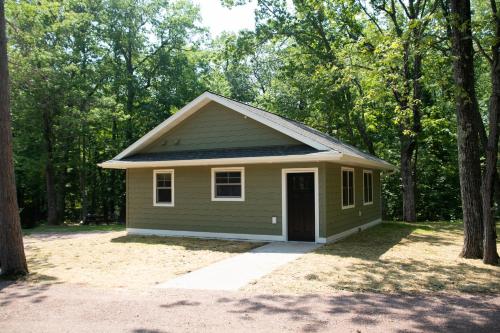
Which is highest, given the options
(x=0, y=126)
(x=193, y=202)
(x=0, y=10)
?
(x=0, y=10)

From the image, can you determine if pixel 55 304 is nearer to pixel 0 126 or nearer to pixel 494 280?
pixel 0 126

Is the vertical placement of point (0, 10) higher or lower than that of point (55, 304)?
higher

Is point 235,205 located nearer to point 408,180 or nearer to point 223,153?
point 223,153

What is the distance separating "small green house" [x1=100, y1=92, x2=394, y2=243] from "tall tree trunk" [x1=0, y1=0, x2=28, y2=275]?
5.73 meters

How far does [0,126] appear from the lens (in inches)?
325

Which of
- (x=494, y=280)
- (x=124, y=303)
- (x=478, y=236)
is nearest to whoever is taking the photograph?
(x=124, y=303)

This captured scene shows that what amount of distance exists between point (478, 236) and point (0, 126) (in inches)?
418

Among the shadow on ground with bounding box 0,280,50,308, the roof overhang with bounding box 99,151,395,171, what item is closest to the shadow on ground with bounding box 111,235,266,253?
the roof overhang with bounding box 99,151,395,171

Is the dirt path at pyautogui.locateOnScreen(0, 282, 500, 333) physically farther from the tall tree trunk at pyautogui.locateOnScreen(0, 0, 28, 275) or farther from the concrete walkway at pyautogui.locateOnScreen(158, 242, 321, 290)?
the tall tree trunk at pyautogui.locateOnScreen(0, 0, 28, 275)

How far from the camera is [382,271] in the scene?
26.6 feet

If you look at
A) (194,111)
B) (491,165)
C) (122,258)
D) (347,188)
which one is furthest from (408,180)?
(122,258)

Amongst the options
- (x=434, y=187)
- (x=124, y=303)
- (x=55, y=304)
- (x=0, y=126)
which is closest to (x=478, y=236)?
(x=124, y=303)

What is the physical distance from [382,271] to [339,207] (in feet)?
16.3

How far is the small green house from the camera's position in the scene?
476 inches
